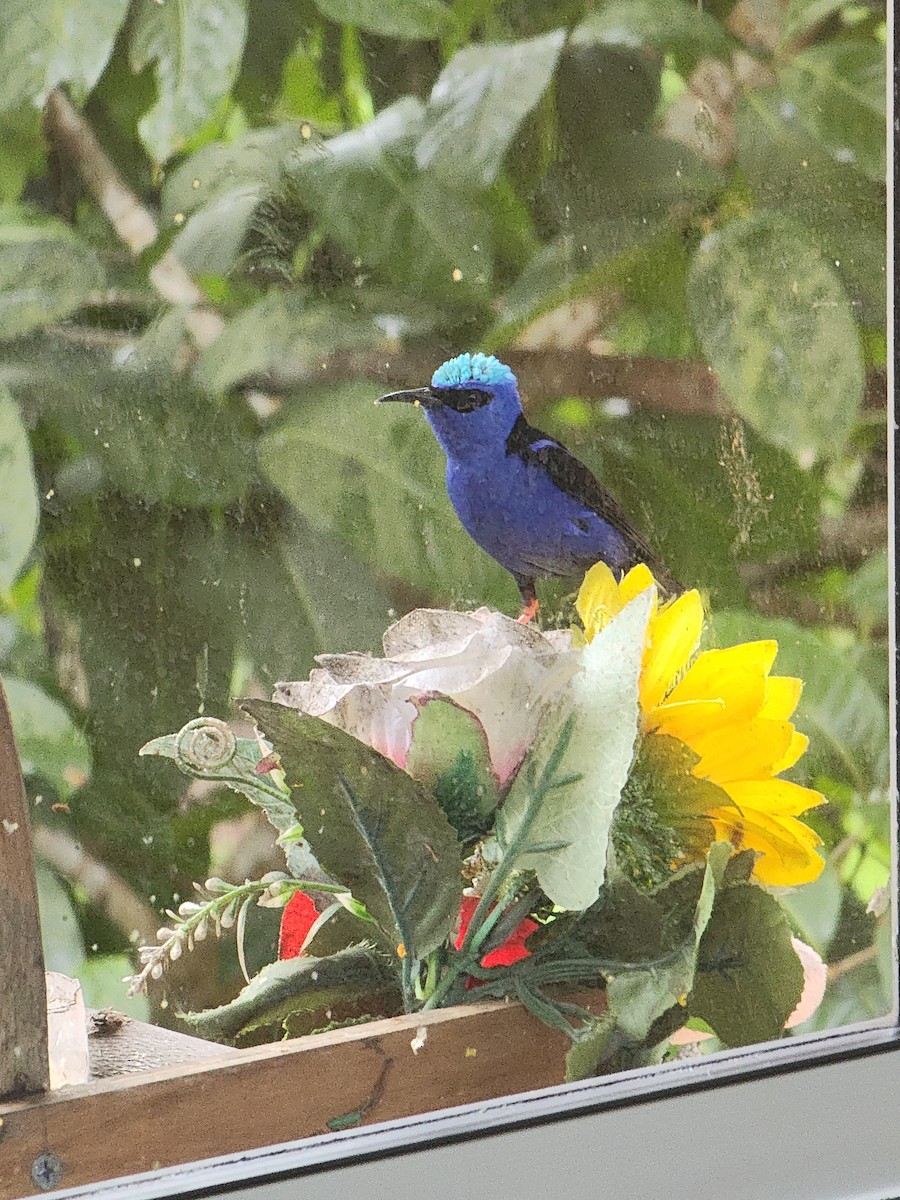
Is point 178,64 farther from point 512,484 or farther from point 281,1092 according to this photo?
point 281,1092

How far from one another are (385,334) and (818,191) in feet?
0.53

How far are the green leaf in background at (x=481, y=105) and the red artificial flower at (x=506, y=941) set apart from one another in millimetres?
205

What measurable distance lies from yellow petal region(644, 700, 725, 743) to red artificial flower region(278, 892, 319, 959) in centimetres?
11

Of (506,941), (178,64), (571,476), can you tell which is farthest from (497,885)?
(178,64)

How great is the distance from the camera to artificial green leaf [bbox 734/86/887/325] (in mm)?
437

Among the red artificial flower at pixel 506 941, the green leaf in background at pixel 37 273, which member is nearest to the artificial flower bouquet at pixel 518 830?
the red artificial flower at pixel 506 941

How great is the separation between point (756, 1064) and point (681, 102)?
0.97ft

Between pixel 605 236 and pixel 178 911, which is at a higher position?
pixel 605 236

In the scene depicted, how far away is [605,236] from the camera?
0.41m

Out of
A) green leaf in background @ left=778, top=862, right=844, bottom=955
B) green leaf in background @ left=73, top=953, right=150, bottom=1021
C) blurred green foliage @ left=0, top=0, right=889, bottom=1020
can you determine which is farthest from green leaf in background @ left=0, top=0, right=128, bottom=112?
green leaf in background @ left=778, top=862, right=844, bottom=955

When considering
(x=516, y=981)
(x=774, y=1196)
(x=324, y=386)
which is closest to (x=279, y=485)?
(x=324, y=386)

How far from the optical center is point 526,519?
0.40 metres

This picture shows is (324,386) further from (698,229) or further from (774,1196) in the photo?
(774,1196)

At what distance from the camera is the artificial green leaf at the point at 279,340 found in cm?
36
